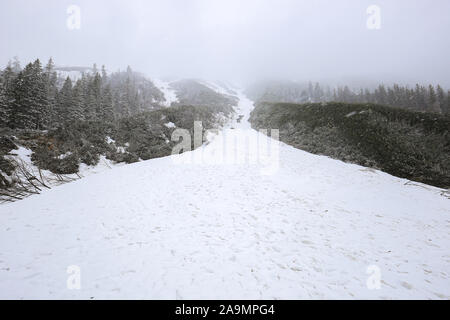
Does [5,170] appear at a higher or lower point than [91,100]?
lower

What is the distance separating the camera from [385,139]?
15.5 m

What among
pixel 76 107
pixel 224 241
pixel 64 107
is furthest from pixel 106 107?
pixel 224 241

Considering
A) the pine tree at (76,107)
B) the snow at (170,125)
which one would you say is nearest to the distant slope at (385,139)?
the snow at (170,125)

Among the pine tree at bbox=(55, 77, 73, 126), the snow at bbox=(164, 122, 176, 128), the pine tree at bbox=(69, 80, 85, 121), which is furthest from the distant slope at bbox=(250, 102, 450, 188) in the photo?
the pine tree at bbox=(55, 77, 73, 126)

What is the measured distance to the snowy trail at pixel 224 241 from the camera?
3.99m

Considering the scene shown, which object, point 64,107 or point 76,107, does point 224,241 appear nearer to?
point 76,107

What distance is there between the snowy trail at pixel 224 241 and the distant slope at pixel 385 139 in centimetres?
433

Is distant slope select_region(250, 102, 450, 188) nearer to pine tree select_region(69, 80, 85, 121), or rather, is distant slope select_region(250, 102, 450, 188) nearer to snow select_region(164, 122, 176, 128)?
snow select_region(164, 122, 176, 128)

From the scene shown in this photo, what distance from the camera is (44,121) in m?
30.6

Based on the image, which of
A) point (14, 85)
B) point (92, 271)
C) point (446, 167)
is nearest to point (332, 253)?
point (92, 271)

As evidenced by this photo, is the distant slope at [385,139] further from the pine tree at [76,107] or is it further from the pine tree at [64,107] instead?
the pine tree at [64,107]

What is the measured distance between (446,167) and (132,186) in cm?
2131

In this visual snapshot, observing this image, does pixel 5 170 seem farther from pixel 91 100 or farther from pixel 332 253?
pixel 91 100

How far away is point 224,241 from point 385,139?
57.8 ft
